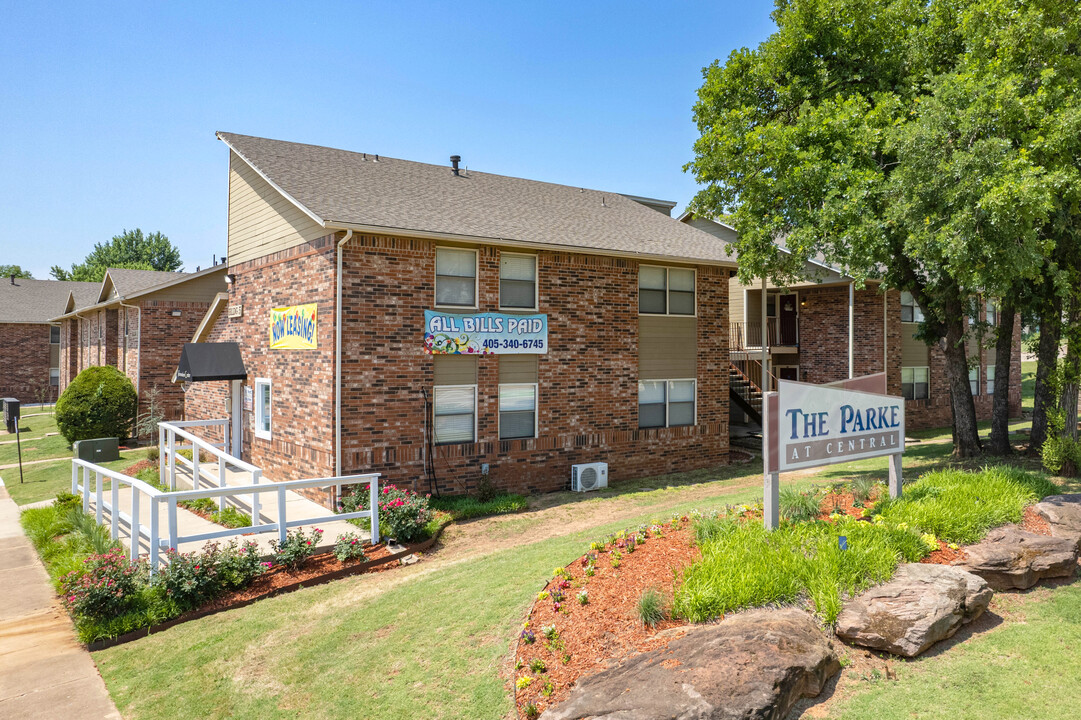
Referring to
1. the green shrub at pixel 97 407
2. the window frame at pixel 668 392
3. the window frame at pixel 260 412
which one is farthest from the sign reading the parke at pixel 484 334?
the green shrub at pixel 97 407

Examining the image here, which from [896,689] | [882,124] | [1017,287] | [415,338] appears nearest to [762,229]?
[882,124]

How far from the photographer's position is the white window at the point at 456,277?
45.2 ft

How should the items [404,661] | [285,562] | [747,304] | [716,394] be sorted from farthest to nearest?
[747,304]
[716,394]
[285,562]
[404,661]

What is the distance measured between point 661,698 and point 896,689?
75.1 inches

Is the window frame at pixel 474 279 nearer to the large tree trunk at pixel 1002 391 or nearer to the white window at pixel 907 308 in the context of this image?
the large tree trunk at pixel 1002 391

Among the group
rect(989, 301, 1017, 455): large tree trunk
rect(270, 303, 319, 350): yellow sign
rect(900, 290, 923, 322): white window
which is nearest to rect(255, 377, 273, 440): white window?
rect(270, 303, 319, 350): yellow sign

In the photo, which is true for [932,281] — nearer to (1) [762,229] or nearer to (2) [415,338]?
(1) [762,229]

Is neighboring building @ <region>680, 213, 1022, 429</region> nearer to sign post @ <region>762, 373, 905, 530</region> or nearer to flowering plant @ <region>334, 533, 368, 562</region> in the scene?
sign post @ <region>762, 373, 905, 530</region>

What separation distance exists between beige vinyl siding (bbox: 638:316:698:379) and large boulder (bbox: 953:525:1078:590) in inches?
396

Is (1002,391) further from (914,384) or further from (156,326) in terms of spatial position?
(156,326)

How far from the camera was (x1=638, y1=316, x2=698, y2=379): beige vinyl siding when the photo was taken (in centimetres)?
1662

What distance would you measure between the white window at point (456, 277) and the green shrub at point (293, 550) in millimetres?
5693

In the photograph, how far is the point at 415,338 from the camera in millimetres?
13281

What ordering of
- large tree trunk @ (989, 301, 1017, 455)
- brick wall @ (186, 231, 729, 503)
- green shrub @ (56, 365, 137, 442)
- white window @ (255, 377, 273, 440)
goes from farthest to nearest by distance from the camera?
green shrub @ (56, 365, 137, 442) < white window @ (255, 377, 273, 440) < large tree trunk @ (989, 301, 1017, 455) < brick wall @ (186, 231, 729, 503)
